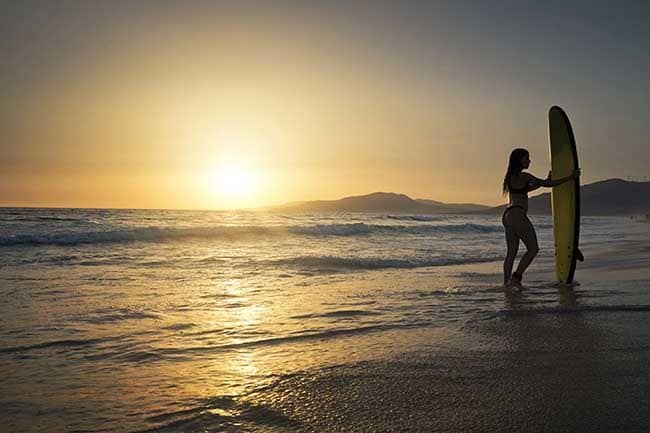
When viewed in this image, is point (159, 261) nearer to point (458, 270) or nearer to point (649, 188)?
point (458, 270)

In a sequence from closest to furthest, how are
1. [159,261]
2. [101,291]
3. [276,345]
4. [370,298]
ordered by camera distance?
[276,345] < [370,298] < [101,291] < [159,261]

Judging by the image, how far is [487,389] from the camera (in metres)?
2.66

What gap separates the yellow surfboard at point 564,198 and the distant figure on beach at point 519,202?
0.36 meters

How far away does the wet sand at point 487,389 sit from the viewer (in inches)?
87.4

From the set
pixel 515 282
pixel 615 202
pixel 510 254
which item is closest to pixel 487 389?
pixel 515 282

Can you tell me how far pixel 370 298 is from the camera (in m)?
6.21

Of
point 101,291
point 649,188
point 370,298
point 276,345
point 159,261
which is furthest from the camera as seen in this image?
point 649,188

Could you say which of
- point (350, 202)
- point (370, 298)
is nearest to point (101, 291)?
point (370, 298)

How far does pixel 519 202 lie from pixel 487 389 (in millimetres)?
5107

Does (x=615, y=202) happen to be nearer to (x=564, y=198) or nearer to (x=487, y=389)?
(x=564, y=198)

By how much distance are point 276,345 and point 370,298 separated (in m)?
2.59

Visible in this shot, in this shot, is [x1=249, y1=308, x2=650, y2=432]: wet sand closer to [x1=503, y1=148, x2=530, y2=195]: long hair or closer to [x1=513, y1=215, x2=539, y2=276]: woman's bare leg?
[x1=513, y1=215, x2=539, y2=276]: woman's bare leg

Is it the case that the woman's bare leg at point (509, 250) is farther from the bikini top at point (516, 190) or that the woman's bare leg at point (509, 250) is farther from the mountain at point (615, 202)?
the mountain at point (615, 202)

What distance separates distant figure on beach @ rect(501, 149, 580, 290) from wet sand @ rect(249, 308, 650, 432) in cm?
327
